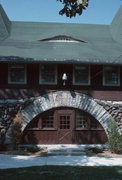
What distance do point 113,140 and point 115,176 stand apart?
13.0 feet

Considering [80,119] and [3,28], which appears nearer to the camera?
[80,119]

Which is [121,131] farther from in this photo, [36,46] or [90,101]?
[36,46]

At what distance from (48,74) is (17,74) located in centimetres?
153

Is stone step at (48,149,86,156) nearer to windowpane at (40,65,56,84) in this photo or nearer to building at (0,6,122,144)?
building at (0,6,122,144)

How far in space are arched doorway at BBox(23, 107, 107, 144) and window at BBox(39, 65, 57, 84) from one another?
1.43 metres

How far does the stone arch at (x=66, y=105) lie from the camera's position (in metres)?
12.4

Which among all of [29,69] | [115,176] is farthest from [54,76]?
[115,176]

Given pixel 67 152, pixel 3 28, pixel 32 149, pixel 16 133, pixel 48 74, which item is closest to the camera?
pixel 67 152

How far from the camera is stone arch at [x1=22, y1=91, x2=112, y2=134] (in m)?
12.4

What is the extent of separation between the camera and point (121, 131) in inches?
495

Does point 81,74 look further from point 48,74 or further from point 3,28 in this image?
point 3,28

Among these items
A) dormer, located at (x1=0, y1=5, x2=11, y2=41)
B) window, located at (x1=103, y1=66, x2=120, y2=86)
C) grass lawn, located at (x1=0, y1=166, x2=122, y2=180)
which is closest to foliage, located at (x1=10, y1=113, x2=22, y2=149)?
grass lawn, located at (x1=0, y1=166, x2=122, y2=180)

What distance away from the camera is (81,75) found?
42.5 ft

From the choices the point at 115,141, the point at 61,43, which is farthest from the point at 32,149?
the point at 61,43
